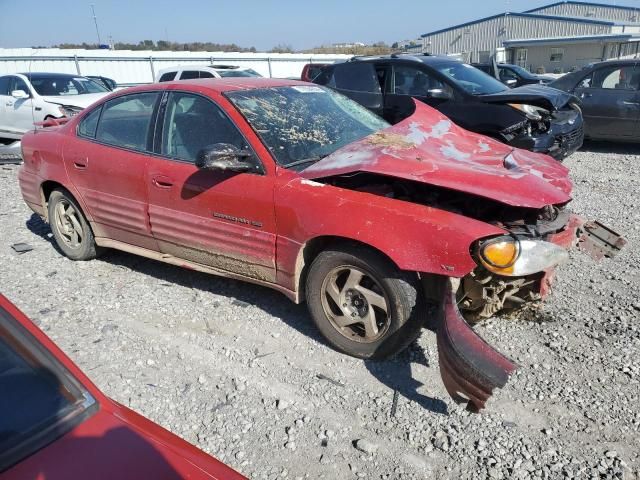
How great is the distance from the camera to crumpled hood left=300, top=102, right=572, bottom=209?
280 cm

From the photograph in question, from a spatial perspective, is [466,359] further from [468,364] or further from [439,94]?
[439,94]

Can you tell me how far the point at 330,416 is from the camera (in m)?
2.73

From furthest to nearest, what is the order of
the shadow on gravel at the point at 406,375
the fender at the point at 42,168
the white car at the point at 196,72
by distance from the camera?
the white car at the point at 196,72 < the fender at the point at 42,168 < the shadow on gravel at the point at 406,375

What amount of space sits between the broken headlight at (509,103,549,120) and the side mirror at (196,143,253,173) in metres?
4.88

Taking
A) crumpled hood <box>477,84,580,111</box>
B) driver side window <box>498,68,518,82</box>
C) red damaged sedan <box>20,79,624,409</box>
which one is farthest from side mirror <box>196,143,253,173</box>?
driver side window <box>498,68,518,82</box>

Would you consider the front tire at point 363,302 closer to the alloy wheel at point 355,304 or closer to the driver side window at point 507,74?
the alloy wheel at point 355,304

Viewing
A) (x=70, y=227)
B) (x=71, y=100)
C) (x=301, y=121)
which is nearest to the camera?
(x=301, y=121)

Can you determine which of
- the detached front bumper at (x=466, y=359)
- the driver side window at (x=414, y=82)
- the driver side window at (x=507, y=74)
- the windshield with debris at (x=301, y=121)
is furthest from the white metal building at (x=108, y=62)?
the detached front bumper at (x=466, y=359)

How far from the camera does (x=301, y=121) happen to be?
372cm

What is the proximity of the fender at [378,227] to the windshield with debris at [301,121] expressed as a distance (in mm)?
374

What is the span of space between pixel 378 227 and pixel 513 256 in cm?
73

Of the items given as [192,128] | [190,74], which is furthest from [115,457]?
[190,74]

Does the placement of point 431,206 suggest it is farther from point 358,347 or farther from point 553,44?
point 553,44

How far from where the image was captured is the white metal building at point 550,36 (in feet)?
112
